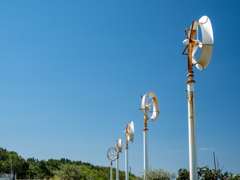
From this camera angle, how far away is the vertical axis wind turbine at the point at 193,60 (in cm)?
718

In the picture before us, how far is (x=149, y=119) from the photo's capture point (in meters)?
13.8

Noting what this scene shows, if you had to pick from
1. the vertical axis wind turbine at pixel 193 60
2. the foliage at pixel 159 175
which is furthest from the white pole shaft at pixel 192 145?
the foliage at pixel 159 175

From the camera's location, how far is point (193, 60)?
7.91m

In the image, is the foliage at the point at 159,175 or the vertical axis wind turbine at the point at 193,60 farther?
the foliage at the point at 159,175

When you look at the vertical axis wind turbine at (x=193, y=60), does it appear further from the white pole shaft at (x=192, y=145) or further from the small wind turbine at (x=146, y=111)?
the small wind turbine at (x=146, y=111)

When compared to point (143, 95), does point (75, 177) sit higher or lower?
lower

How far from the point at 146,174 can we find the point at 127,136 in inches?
359

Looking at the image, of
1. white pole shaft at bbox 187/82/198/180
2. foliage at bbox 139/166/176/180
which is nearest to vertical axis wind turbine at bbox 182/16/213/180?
white pole shaft at bbox 187/82/198/180

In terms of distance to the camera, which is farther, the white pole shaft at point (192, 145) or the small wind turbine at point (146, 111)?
the small wind turbine at point (146, 111)

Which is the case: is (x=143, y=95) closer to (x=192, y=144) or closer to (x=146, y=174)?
(x=146, y=174)

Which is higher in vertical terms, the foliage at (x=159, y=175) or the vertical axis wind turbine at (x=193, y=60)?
the vertical axis wind turbine at (x=193, y=60)

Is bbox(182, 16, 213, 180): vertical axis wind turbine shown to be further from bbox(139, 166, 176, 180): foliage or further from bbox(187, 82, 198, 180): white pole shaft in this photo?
bbox(139, 166, 176, 180): foliage

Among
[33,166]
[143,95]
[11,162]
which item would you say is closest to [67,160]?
[33,166]

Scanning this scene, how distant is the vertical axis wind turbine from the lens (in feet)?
23.6
